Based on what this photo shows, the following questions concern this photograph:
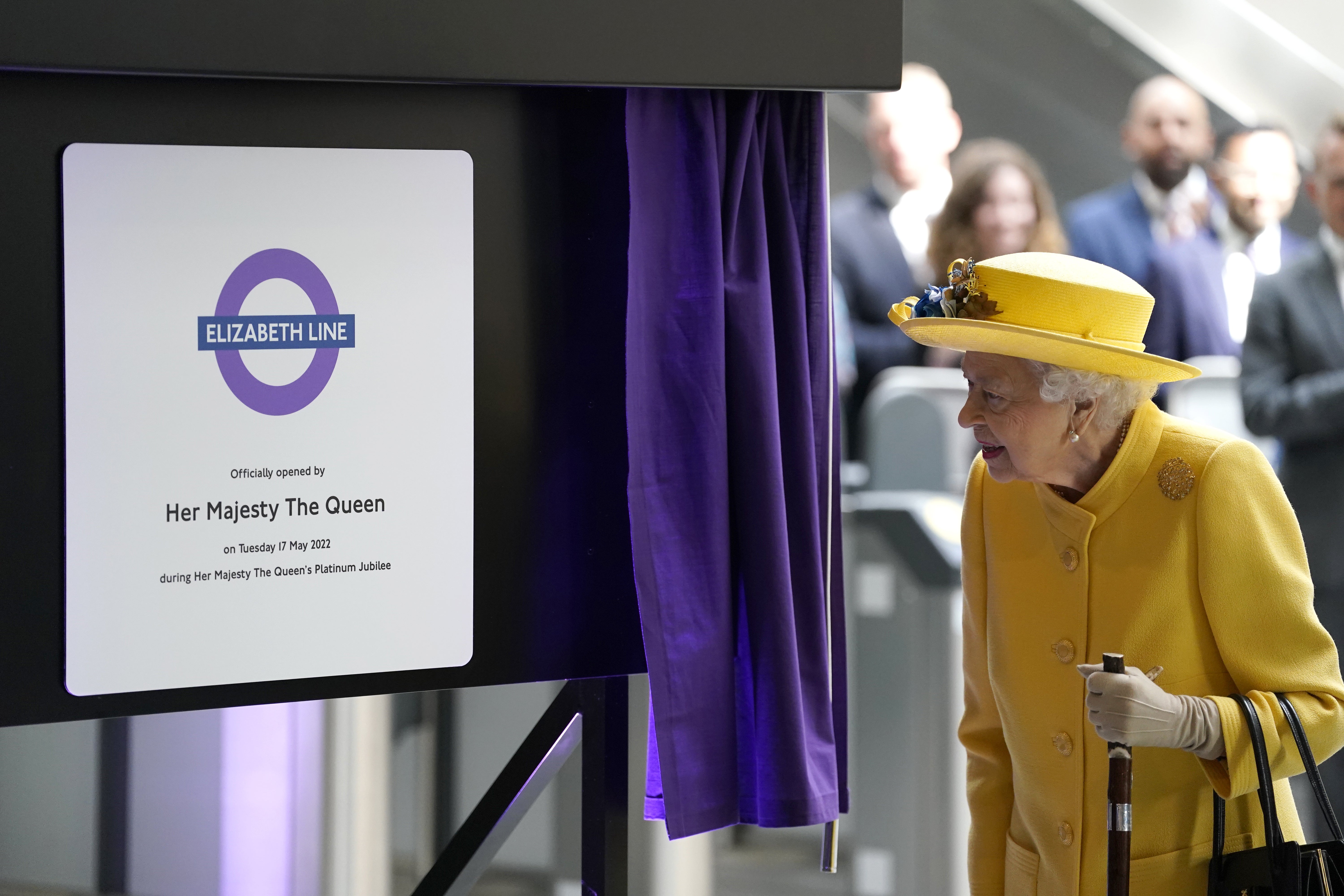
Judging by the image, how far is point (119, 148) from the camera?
158 cm

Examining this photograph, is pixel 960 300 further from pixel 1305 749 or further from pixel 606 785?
pixel 606 785

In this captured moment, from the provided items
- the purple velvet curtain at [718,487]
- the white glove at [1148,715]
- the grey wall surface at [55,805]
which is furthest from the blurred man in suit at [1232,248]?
the grey wall surface at [55,805]

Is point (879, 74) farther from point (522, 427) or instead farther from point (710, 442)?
point (522, 427)

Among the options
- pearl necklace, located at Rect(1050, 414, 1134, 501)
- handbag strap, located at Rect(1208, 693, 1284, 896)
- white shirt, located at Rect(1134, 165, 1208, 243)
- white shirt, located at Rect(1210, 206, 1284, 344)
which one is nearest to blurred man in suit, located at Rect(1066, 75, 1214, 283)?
white shirt, located at Rect(1134, 165, 1208, 243)

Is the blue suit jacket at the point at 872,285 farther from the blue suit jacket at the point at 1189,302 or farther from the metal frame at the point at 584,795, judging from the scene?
the metal frame at the point at 584,795

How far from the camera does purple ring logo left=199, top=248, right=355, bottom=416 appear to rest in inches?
63.9

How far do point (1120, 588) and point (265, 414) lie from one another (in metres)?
1.14

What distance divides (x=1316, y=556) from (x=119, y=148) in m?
3.46

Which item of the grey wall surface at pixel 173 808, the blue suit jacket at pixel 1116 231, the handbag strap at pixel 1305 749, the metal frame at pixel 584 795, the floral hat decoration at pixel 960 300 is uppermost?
the blue suit jacket at pixel 1116 231

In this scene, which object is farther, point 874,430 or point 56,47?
point 874,430

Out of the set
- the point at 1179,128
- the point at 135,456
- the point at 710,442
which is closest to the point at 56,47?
the point at 135,456

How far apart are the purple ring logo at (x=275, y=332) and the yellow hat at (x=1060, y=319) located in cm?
80

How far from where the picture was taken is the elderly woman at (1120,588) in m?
1.47

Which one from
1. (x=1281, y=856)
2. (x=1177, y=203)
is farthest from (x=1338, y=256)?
(x=1281, y=856)
